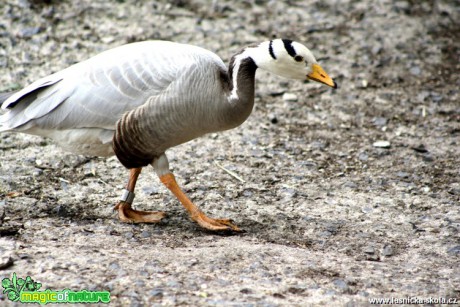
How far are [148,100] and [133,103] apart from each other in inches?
4.9

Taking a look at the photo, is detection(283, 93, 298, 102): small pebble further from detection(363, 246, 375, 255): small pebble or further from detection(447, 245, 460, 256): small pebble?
detection(447, 245, 460, 256): small pebble

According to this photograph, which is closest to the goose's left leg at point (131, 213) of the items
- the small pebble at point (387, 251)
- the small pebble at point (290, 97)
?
the small pebble at point (387, 251)

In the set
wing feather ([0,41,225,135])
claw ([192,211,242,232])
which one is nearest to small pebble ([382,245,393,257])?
claw ([192,211,242,232])

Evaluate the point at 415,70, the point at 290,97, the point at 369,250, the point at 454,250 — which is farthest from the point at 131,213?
the point at 415,70

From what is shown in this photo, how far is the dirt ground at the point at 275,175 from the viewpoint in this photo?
441 cm

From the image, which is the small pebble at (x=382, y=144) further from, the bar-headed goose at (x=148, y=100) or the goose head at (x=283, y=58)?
the goose head at (x=283, y=58)

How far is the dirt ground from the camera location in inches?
174

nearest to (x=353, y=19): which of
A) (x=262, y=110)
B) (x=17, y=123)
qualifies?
(x=262, y=110)

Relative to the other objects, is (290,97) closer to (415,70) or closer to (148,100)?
(415,70)

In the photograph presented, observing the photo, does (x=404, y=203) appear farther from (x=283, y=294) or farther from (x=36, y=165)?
(x=36, y=165)

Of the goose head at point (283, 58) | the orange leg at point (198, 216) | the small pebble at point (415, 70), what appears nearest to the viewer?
the goose head at point (283, 58)

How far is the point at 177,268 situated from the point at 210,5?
538 centimetres

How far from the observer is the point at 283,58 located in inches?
203

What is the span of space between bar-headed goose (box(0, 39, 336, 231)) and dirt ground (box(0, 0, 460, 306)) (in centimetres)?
54
